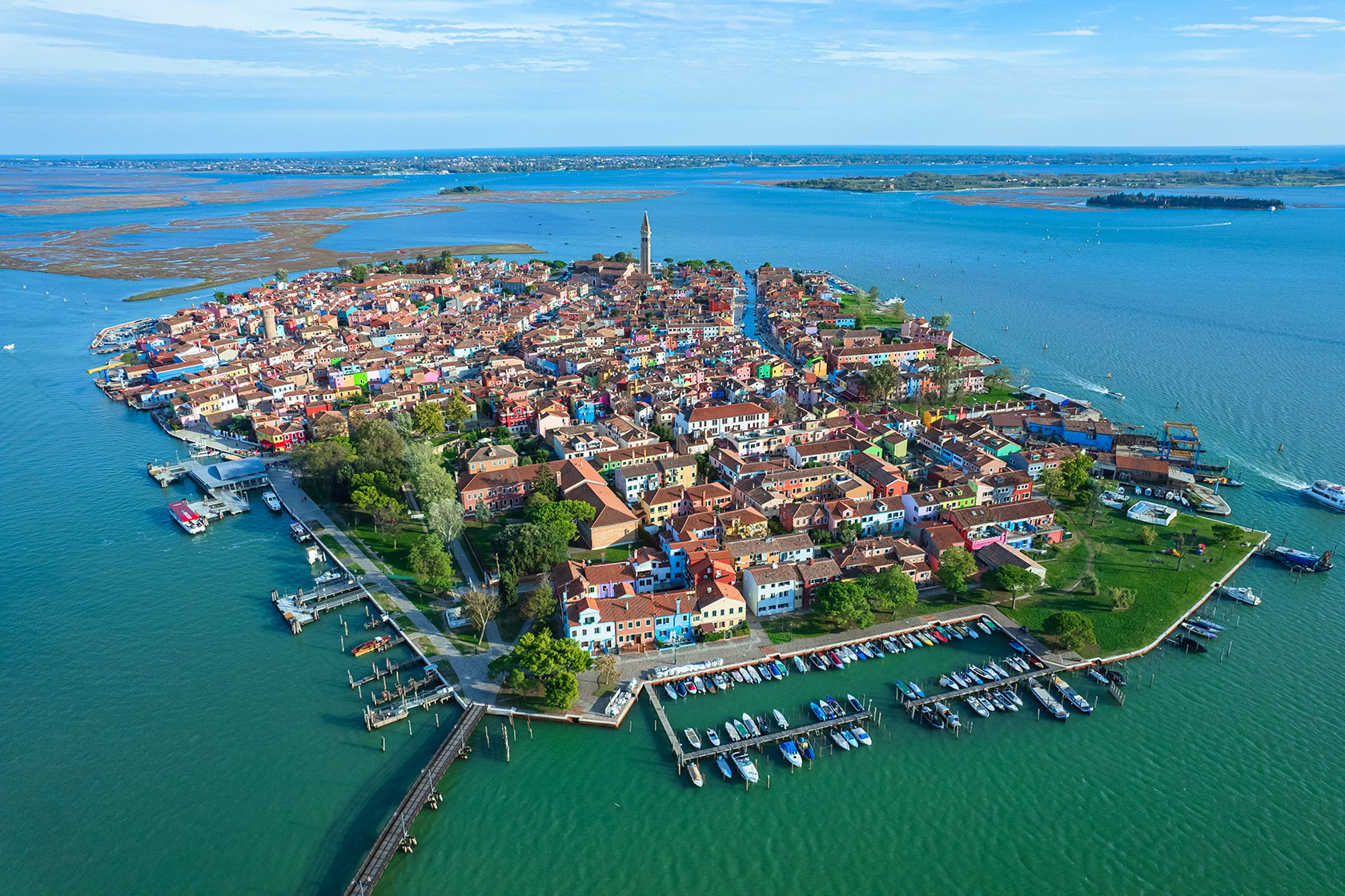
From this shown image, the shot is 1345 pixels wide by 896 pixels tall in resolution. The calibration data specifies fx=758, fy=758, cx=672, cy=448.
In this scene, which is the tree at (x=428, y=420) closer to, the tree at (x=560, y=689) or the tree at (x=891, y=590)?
the tree at (x=560, y=689)

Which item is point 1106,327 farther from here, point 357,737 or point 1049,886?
point 357,737

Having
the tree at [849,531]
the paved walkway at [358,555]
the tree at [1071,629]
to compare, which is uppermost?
the tree at [849,531]

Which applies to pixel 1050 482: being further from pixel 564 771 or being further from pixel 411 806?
pixel 411 806

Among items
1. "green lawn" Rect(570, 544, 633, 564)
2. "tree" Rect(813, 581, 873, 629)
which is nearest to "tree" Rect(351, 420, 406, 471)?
"green lawn" Rect(570, 544, 633, 564)

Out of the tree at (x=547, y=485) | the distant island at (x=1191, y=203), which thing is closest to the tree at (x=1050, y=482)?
the tree at (x=547, y=485)

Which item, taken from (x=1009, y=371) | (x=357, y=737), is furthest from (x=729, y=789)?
(x=1009, y=371)

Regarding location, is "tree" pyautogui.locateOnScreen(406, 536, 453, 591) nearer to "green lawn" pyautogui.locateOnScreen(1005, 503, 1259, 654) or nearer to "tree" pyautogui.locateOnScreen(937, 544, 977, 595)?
"tree" pyautogui.locateOnScreen(937, 544, 977, 595)
